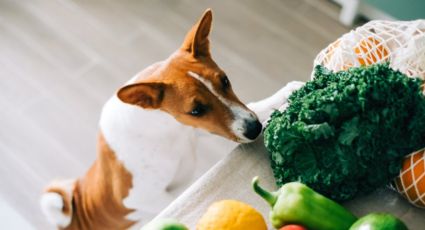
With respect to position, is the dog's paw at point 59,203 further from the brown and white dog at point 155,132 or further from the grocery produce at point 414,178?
the grocery produce at point 414,178

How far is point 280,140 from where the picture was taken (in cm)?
→ 106

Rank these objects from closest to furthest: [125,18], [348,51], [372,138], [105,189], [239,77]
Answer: [372,138] < [348,51] < [105,189] < [239,77] < [125,18]

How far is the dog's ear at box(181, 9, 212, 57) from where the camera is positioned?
4.31 ft

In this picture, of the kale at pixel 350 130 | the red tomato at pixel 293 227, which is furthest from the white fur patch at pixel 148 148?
the red tomato at pixel 293 227

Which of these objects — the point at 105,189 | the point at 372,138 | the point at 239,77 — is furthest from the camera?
the point at 239,77

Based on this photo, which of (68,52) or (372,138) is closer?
(372,138)

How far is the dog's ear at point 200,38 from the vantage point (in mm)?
1314

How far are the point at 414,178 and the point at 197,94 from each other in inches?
20.5

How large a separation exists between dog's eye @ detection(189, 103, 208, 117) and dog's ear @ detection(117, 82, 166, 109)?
82 mm

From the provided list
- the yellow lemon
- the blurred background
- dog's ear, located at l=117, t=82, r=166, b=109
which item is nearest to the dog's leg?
dog's ear, located at l=117, t=82, r=166, b=109

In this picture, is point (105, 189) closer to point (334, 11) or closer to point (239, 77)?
point (239, 77)

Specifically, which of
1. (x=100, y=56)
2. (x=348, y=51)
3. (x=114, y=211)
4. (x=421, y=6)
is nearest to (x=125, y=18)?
(x=100, y=56)

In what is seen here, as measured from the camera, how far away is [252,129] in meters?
1.26

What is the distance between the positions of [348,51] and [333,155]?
0.27m
